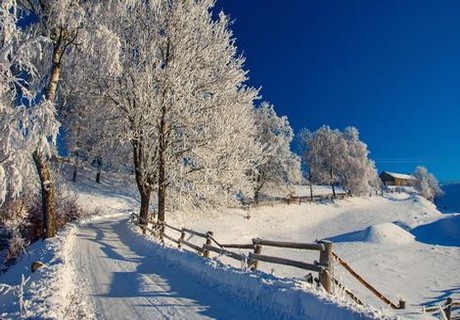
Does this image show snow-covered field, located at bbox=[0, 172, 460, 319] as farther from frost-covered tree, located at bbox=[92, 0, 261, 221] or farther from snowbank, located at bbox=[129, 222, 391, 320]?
frost-covered tree, located at bbox=[92, 0, 261, 221]

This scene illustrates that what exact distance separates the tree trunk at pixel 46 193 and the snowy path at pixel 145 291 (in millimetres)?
2773

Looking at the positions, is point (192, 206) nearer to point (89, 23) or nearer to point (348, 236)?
point (89, 23)

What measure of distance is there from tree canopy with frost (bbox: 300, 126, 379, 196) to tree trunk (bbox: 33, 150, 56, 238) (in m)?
59.2

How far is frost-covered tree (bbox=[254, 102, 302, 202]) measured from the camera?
168 ft

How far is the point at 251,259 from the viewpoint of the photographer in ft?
33.7

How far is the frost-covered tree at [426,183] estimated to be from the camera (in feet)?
366

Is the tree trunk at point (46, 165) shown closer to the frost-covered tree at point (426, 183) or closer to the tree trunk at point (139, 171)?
the tree trunk at point (139, 171)

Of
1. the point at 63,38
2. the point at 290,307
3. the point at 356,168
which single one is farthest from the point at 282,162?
the point at 290,307

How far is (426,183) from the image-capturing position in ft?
372

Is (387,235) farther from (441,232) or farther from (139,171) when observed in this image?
(139,171)

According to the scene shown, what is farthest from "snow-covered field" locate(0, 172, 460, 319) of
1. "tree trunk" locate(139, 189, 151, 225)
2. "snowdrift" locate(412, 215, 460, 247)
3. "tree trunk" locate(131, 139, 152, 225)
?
"snowdrift" locate(412, 215, 460, 247)

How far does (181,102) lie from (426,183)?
368ft

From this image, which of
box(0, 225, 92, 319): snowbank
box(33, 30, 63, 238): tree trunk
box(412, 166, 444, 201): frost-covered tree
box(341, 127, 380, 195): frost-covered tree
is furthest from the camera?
box(412, 166, 444, 201): frost-covered tree

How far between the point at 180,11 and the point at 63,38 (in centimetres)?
→ 595
